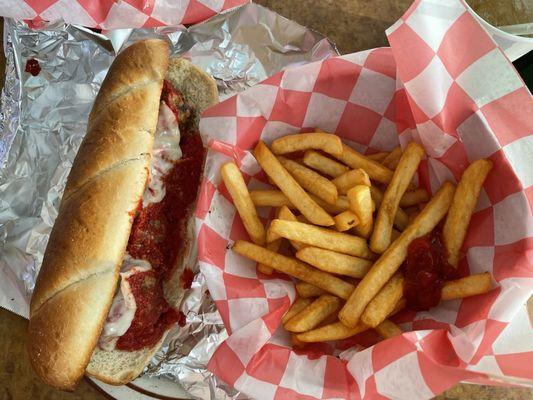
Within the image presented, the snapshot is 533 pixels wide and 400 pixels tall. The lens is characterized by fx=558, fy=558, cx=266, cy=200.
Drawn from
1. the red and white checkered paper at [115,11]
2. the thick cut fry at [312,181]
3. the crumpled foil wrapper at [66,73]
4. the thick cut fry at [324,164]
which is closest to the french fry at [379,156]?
the thick cut fry at [324,164]

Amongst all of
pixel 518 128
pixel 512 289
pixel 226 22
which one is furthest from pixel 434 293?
pixel 226 22

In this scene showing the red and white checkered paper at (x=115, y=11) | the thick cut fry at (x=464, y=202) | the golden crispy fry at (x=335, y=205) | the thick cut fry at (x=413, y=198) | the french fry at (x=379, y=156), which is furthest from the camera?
the red and white checkered paper at (x=115, y=11)

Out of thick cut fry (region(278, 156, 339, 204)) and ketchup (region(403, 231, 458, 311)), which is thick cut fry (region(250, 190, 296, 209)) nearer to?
thick cut fry (region(278, 156, 339, 204))

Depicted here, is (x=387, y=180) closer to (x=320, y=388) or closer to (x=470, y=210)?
(x=470, y=210)

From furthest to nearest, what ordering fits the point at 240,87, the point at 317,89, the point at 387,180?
the point at 240,87 < the point at 317,89 < the point at 387,180

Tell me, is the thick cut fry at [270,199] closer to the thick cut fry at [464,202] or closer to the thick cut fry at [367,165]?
the thick cut fry at [367,165]
